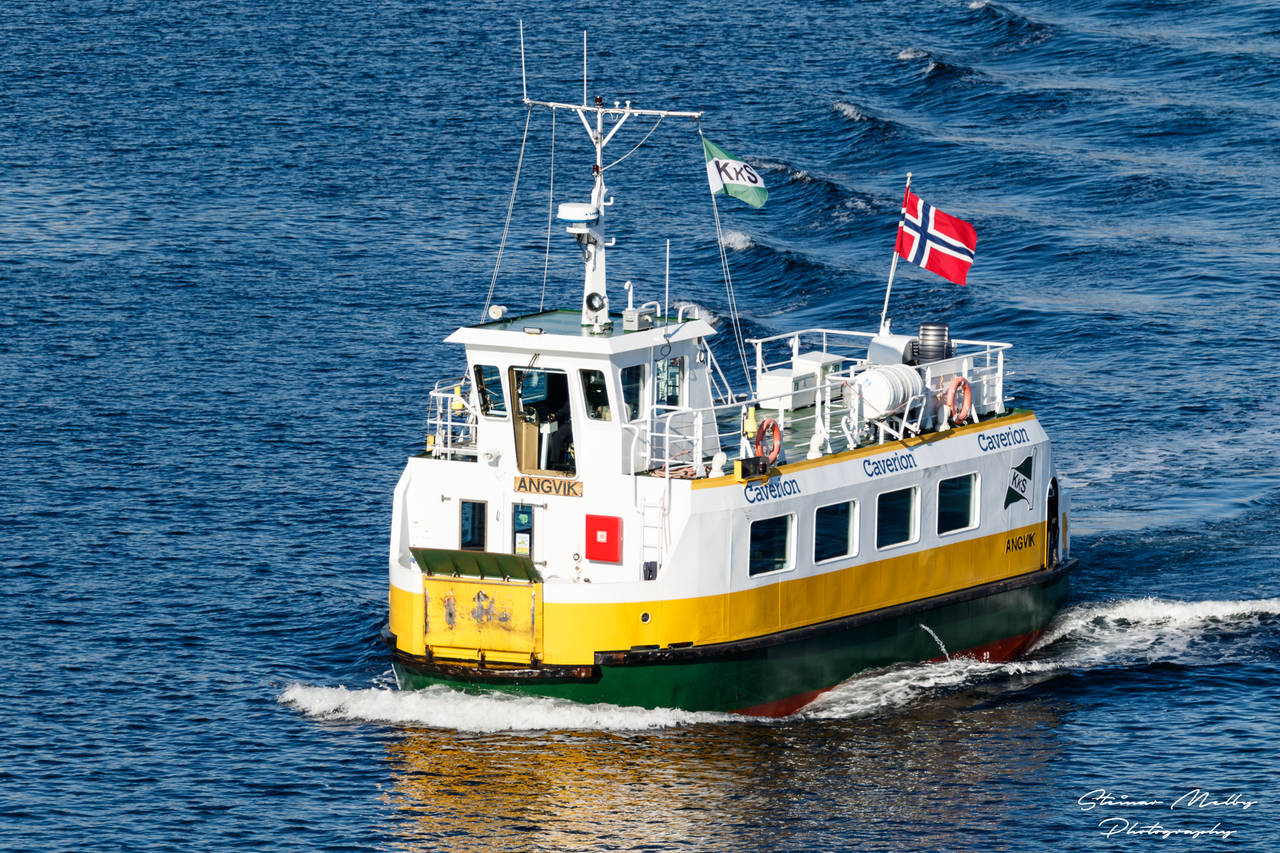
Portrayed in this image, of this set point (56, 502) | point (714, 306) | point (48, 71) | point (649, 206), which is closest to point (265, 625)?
point (56, 502)

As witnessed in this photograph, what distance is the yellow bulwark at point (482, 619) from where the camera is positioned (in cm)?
3089

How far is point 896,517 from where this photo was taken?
110 feet

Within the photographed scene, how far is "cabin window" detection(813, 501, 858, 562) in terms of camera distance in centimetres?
3247

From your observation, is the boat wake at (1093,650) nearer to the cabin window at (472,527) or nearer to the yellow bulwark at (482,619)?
the yellow bulwark at (482,619)

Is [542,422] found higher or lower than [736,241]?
higher

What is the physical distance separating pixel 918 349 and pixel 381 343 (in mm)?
23505

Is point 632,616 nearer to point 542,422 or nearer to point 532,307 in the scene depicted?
point 542,422

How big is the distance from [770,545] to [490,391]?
17.3 feet

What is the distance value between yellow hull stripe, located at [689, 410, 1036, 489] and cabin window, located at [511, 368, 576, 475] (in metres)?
2.76

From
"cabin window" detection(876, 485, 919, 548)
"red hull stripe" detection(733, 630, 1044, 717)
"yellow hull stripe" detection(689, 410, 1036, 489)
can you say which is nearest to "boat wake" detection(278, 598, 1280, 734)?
"red hull stripe" detection(733, 630, 1044, 717)

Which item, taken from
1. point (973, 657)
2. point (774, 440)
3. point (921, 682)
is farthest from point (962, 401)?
→ point (774, 440)

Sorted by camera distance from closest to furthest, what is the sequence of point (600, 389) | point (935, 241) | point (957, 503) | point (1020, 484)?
point (600, 389)
point (957, 503)
point (1020, 484)
point (935, 241)

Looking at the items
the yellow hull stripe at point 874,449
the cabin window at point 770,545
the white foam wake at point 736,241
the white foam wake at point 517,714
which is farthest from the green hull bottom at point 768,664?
the white foam wake at point 736,241

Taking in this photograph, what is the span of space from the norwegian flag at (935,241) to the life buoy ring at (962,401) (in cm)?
247
